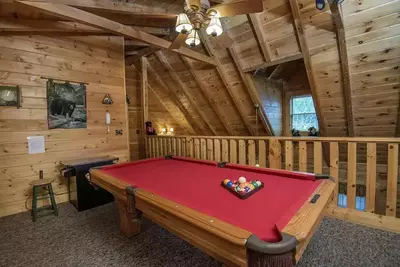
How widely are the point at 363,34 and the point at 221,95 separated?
277cm

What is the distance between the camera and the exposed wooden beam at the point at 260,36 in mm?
3124

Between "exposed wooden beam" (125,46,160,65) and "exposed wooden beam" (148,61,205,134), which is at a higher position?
"exposed wooden beam" (125,46,160,65)

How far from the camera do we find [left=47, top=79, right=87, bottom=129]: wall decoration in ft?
10.0

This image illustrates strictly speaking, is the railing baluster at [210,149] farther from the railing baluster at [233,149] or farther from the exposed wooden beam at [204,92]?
the exposed wooden beam at [204,92]

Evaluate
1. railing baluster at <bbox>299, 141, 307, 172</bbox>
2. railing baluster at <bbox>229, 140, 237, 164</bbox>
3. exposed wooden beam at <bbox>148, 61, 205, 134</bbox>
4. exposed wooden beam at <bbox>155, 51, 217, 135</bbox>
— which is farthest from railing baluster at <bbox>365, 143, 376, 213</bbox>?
exposed wooden beam at <bbox>148, 61, 205, 134</bbox>

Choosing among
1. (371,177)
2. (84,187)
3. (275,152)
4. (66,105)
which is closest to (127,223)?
(84,187)

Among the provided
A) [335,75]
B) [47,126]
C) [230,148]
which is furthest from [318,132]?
[47,126]

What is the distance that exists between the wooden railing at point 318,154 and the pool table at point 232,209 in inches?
33.9

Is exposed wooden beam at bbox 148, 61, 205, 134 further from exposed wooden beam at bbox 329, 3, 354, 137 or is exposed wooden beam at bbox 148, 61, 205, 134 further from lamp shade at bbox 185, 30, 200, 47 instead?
exposed wooden beam at bbox 329, 3, 354, 137

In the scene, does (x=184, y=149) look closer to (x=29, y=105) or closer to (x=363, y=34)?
(x=29, y=105)

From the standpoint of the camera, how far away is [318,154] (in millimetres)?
2412

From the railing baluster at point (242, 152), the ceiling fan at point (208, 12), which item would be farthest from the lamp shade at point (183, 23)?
the railing baluster at point (242, 152)

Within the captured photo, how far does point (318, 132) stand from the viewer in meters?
4.57

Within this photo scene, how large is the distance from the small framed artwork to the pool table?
5.82 ft
